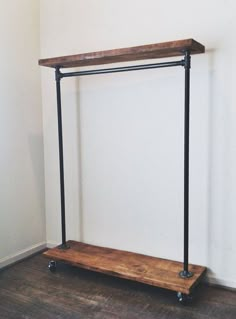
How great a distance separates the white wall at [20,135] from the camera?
280 cm

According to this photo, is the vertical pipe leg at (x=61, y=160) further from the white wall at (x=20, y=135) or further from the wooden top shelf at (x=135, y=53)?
the white wall at (x=20, y=135)

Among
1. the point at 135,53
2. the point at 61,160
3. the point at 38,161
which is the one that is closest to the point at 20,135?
the point at 38,161

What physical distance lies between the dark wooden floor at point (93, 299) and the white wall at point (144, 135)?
0.99 ft

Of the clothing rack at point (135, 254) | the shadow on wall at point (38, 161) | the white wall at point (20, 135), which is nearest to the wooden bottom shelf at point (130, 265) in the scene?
the clothing rack at point (135, 254)

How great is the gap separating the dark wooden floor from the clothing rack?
0.12 meters

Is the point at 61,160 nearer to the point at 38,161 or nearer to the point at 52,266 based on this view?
the point at 38,161

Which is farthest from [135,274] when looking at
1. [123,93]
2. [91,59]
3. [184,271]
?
[91,59]

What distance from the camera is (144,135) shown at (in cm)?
265

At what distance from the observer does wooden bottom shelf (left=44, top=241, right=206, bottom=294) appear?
2260 millimetres

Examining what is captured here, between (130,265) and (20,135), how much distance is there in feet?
4.56

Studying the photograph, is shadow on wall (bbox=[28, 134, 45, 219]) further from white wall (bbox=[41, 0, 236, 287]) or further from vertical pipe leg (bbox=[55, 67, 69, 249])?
vertical pipe leg (bbox=[55, 67, 69, 249])

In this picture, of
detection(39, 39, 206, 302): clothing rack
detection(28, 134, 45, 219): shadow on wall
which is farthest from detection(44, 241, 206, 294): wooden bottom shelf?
detection(28, 134, 45, 219): shadow on wall

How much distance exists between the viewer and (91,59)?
95.9 inches

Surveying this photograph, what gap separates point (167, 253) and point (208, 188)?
601 millimetres
